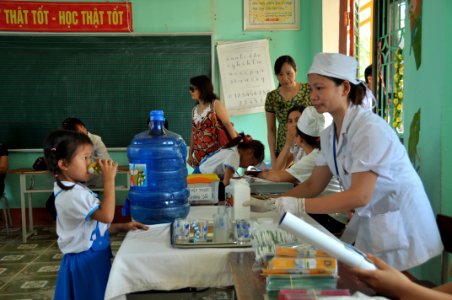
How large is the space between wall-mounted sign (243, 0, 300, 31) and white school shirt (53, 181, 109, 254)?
3273mm

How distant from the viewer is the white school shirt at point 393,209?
4.75 feet

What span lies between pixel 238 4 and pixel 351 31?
4.05 ft

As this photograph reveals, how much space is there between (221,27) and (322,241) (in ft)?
12.6

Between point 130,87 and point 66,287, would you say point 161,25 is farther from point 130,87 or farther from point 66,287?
point 66,287

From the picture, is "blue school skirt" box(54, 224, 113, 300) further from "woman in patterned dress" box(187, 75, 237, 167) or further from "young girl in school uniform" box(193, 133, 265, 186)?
"woman in patterned dress" box(187, 75, 237, 167)

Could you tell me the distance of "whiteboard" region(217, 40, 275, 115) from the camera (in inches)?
173

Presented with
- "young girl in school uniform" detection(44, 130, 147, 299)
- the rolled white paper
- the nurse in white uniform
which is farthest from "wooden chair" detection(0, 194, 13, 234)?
the rolled white paper

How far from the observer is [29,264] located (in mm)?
3490

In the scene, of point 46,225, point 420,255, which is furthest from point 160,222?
point 46,225

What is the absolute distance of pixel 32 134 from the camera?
4449 millimetres

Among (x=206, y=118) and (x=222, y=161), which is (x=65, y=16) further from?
(x=222, y=161)

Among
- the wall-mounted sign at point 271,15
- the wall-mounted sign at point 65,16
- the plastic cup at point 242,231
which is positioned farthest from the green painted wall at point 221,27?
the plastic cup at point 242,231

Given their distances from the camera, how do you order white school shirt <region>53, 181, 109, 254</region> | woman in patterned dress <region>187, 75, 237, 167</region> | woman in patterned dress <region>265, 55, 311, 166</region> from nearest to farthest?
1. white school shirt <region>53, 181, 109, 254</region>
2. woman in patterned dress <region>265, 55, 311, 166</region>
3. woman in patterned dress <region>187, 75, 237, 167</region>

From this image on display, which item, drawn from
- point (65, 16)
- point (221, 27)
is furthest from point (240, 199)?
point (65, 16)
